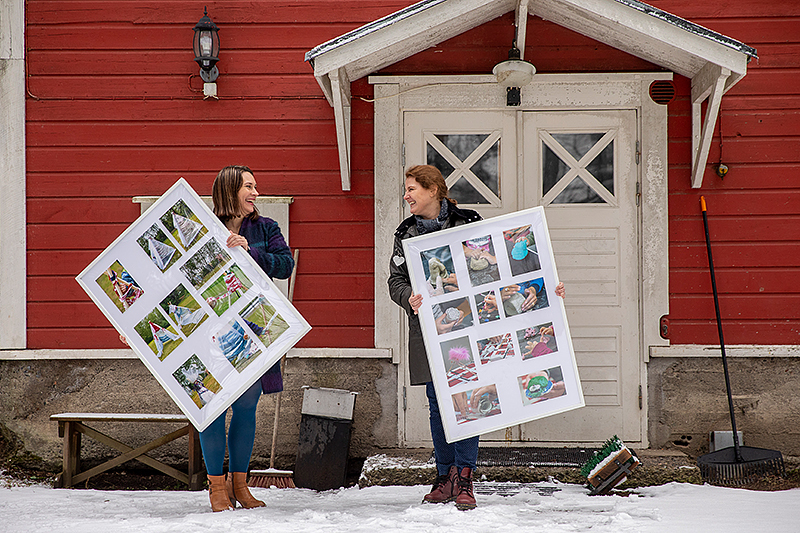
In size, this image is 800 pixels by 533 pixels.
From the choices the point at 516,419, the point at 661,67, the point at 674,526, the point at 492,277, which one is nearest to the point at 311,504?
the point at 516,419

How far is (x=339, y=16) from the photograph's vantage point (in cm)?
451

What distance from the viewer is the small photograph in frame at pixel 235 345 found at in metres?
3.06

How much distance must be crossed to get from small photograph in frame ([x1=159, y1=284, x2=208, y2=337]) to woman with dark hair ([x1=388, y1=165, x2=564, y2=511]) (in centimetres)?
97

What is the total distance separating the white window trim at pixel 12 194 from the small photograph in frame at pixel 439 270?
311 centimetres

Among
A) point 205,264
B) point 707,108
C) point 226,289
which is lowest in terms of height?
point 226,289

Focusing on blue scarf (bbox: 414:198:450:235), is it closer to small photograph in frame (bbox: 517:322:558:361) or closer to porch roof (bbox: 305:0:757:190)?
small photograph in frame (bbox: 517:322:558:361)

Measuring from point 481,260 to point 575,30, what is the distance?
2.20m

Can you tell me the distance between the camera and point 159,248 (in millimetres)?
3150

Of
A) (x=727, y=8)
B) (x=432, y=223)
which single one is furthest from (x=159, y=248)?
(x=727, y=8)

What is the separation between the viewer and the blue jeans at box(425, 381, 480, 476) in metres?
3.16

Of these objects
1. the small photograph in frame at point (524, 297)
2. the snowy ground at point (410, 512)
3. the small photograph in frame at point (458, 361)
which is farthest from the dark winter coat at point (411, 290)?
the snowy ground at point (410, 512)

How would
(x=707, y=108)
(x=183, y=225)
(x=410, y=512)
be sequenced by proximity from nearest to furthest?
(x=410, y=512)
(x=183, y=225)
(x=707, y=108)

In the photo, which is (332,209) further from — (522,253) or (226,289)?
(522,253)

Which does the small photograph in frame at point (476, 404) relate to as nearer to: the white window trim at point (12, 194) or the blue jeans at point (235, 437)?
the blue jeans at point (235, 437)
